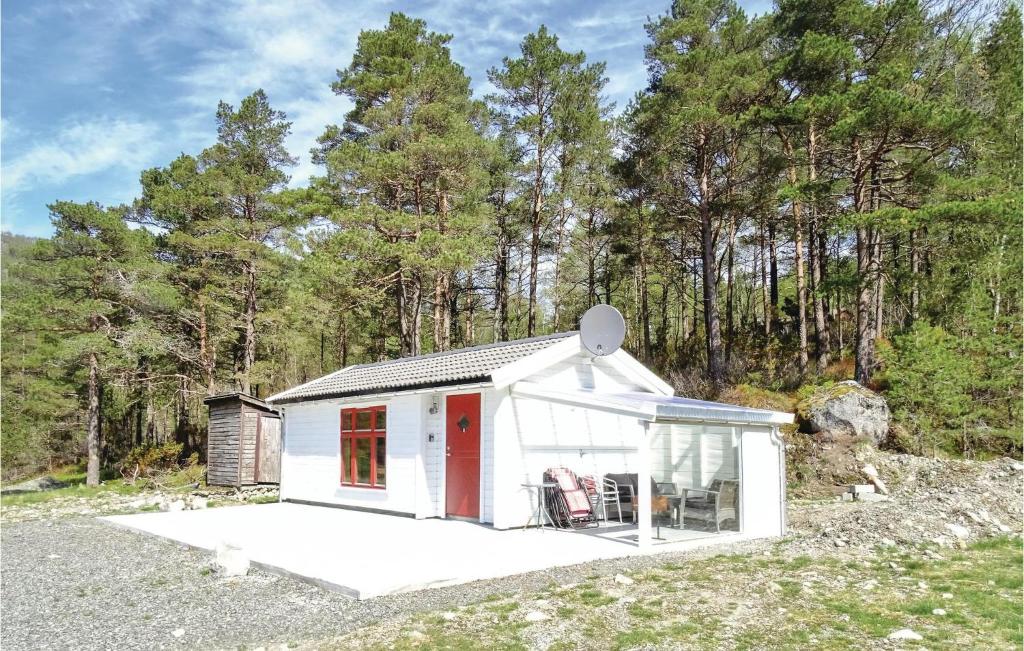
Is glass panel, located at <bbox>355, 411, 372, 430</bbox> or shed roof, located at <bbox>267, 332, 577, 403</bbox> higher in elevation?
shed roof, located at <bbox>267, 332, 577, 403</bbox>

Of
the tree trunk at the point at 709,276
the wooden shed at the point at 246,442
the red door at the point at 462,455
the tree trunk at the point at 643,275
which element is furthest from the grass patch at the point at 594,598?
the tree trunk at the point at 643,275

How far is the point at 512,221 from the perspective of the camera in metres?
26.7

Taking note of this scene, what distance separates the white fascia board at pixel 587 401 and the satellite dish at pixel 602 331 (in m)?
1.13

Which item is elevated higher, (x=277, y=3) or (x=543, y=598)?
(x=277, y=3)

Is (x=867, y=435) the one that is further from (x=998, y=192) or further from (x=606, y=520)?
(x=606, y=520)

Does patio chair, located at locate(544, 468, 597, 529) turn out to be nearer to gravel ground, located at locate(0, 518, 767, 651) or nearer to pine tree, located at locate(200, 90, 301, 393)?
gravel ground, located at locate(0, 518, 767, 651)

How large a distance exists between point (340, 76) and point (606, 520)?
1919cm

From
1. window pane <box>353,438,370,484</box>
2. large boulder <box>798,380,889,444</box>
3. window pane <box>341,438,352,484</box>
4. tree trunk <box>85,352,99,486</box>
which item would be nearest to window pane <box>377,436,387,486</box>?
window pane <box>353,438,370,484</box>

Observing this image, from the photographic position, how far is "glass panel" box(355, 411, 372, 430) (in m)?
12.8

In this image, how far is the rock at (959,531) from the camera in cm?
864

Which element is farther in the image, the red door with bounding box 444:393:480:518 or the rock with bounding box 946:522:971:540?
the red door with bounding box 444:393:480:518

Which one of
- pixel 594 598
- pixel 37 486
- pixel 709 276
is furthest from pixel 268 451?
pixel 37 486

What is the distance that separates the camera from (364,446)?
12.8 m

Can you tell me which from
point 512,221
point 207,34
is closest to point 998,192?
point 512,221
